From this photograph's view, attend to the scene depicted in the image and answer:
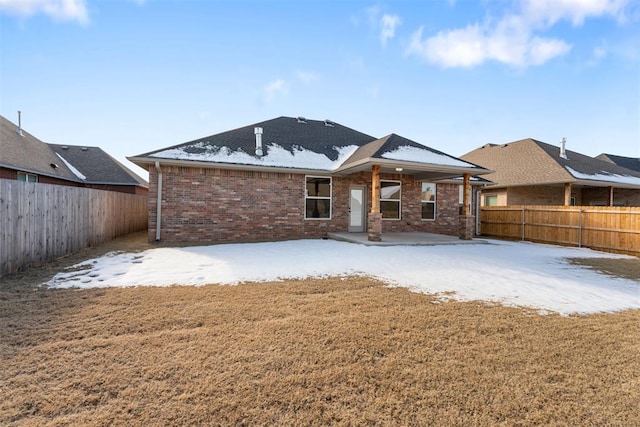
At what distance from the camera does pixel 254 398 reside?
2211 millimetres

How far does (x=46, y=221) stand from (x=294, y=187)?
7.41m

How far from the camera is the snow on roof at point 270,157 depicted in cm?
1093

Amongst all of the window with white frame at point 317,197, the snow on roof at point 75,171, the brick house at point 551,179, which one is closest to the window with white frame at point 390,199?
the window with white frame at point 317,197

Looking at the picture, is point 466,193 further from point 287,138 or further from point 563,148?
point 563,148

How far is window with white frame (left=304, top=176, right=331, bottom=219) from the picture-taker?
12.3 metres

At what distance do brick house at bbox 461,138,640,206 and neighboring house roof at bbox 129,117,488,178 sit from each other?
24.9ft

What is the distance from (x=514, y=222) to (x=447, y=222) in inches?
123

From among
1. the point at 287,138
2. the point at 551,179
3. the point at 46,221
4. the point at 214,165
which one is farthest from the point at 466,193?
the point at 46,221

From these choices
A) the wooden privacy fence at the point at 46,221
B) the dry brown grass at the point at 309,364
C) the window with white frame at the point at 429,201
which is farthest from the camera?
the window with white frame at the point at 429,201

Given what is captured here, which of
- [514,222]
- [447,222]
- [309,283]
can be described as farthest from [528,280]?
[514,222]

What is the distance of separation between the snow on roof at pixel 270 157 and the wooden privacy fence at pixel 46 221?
2.72 meters

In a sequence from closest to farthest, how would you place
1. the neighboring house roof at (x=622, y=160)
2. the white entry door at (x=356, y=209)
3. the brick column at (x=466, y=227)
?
1. the brick column at (x=466, y=227)
2. the white entry door at (x=356, y=209)
3. the neighboring house roof at (x=622, y=160)

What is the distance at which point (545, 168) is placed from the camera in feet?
54.4

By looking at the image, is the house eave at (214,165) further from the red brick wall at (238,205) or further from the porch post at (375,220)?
the porch post at (375,220)
